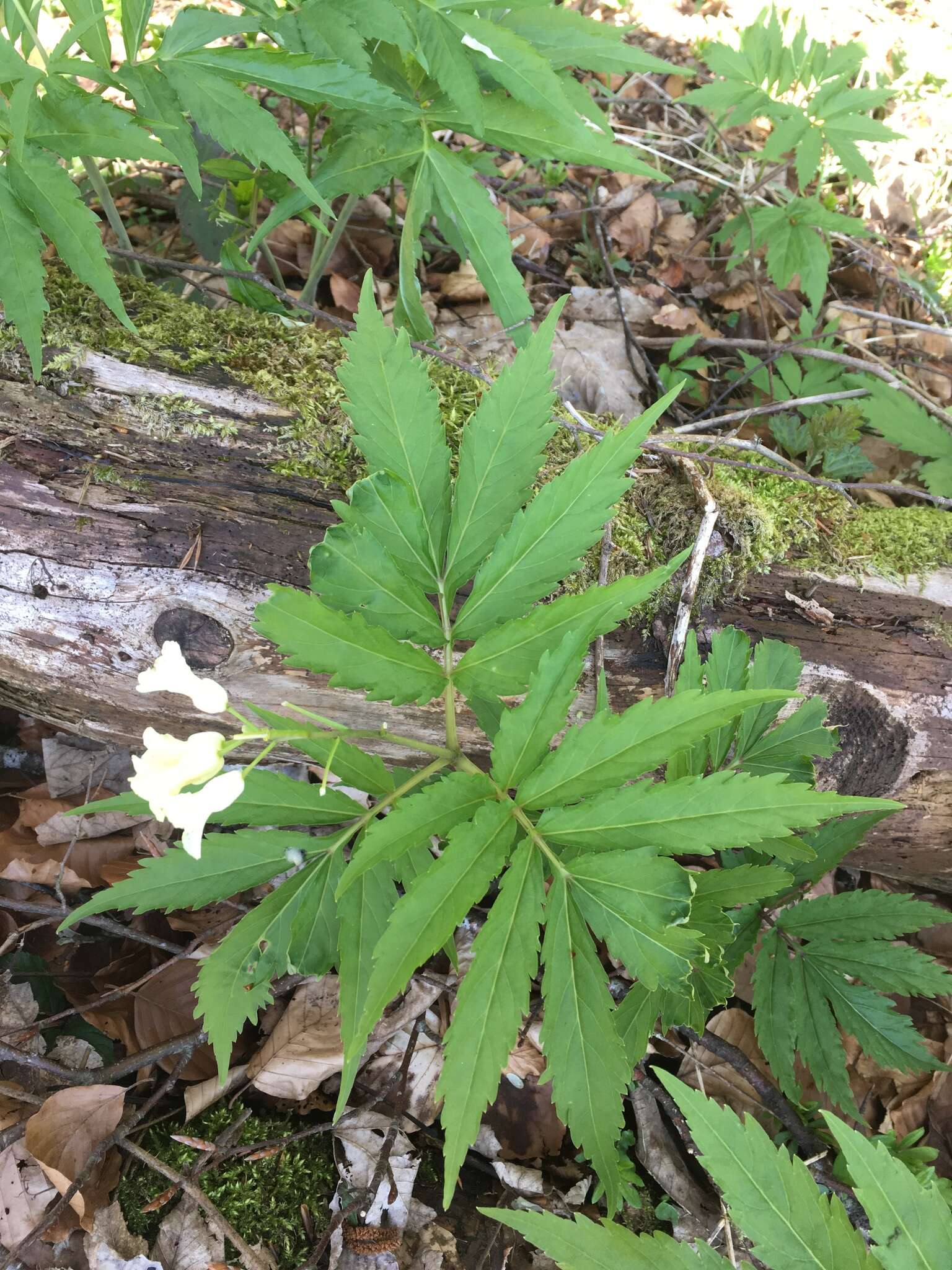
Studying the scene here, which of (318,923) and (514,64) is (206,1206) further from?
(514,64)

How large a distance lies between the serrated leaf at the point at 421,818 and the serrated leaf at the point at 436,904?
0.04 m

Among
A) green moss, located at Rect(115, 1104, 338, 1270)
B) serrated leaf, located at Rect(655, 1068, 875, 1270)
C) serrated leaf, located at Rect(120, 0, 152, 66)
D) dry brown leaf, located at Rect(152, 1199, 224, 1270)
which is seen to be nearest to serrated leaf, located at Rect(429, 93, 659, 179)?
serrated leaf, located at Rect(120, 0, 152, 66)

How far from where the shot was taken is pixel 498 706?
1438 mm

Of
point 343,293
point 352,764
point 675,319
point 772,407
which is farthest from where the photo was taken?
point 675,319

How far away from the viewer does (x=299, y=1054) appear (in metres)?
1.81

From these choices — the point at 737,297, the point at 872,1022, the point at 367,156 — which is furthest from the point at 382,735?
the point at 737,297

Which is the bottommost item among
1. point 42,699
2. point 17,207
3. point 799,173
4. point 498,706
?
point 42,699

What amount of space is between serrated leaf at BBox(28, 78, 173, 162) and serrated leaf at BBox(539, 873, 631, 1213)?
1525mm

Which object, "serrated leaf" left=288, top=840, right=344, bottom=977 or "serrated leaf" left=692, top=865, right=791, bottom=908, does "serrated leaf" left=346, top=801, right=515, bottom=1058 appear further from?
"serrated leaf" left=692, top=865, right=791, bottom=908

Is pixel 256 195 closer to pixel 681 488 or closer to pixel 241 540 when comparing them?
pixel 241 540

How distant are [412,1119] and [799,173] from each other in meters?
3.02

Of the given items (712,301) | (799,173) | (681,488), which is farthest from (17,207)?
(712,301)

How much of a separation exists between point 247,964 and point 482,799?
52cm

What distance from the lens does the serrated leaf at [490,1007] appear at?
1.04m
